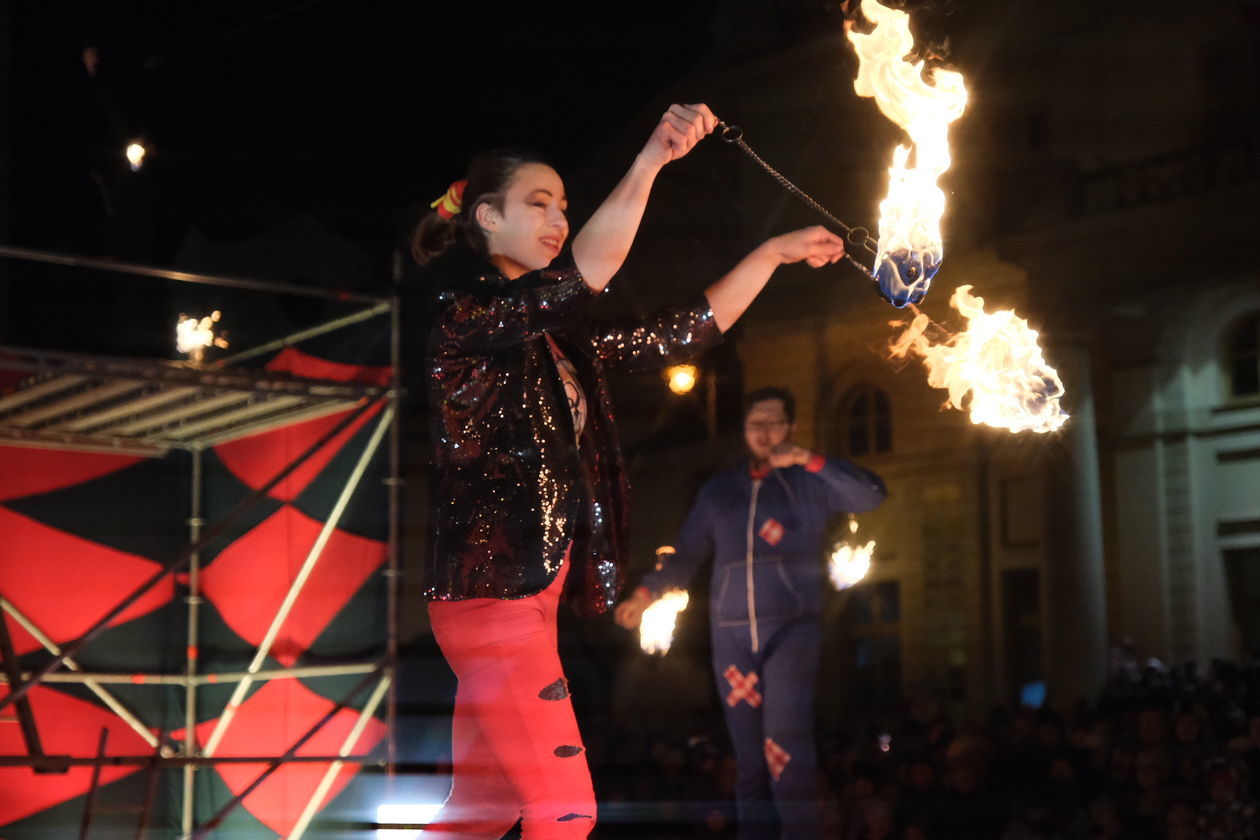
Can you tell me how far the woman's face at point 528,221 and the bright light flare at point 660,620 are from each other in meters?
1.91

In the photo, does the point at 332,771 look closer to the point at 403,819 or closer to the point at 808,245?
the point at 403,819

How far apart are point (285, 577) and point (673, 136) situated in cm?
442

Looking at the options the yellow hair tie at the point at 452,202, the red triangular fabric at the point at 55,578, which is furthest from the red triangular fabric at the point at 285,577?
the yellow hair tie at the point at 452,202

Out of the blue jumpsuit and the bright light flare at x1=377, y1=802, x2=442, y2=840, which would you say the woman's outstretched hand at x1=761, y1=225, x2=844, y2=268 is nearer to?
the bright light flare at x1=377, y1=802, x2=442, y2=840

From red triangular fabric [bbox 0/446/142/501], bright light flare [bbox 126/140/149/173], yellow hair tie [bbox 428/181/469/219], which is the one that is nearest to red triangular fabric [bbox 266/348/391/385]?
red triangular fabric [bbox 0/446/142/501]

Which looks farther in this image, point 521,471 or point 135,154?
point 135,154

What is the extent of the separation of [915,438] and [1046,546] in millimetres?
2401

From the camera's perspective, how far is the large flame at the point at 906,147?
347 centimetres

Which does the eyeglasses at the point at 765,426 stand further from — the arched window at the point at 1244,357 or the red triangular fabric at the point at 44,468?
the arched window at the point at 1244,357

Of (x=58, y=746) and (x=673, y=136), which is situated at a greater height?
(x=673, y=136)

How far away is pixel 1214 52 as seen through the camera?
60.3 ft

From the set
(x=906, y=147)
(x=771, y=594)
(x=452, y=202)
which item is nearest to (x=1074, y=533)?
(x=771, y=594)

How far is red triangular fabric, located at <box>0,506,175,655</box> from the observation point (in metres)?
6.46

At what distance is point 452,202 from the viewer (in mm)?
3322
